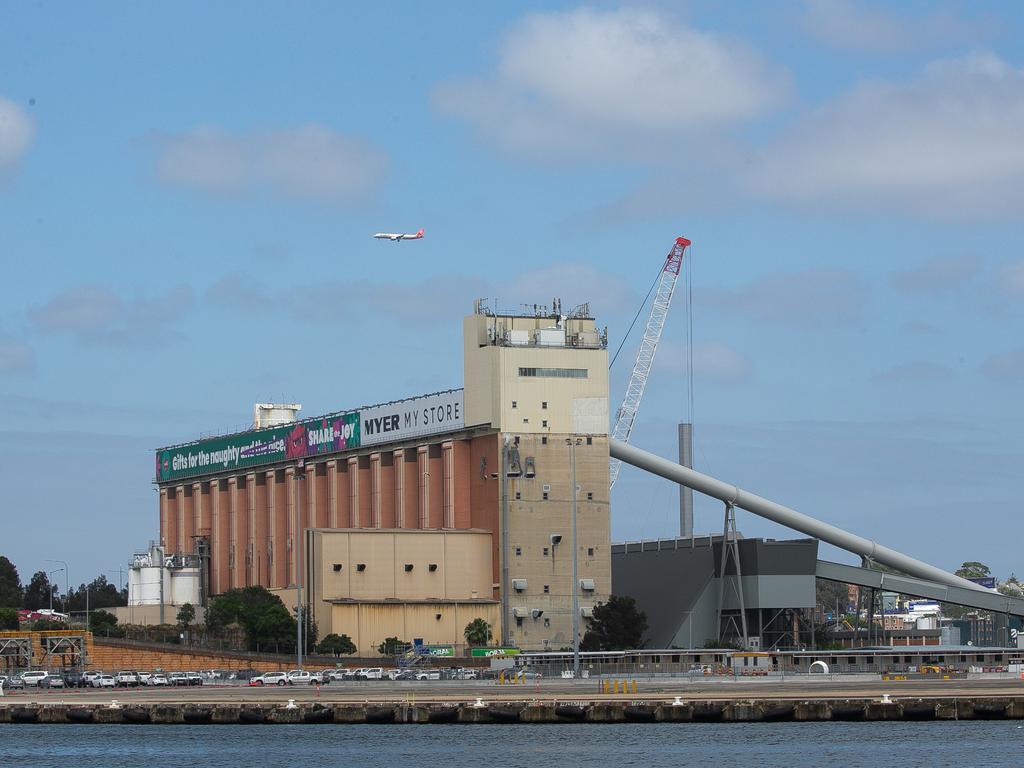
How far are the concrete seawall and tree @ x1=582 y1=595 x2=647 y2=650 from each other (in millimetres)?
75166

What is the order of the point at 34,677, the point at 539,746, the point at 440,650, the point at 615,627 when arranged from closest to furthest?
1. the point at 539,746
2. the point at 34,677
3. the point at 440,650
4. the point at 615,627

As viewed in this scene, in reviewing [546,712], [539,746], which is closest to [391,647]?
[546,712]

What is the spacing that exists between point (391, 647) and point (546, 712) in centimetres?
7935

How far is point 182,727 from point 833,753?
48.2 meters

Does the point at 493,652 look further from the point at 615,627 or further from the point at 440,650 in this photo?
the point at 615,627

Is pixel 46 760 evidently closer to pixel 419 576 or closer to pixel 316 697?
pixel 316 697

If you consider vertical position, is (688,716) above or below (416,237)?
below

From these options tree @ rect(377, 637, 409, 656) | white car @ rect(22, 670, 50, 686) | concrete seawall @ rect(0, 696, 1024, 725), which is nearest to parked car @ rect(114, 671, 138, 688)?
white car @ rect(22, 670, 50, 686)

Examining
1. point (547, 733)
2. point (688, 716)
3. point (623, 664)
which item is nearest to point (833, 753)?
point (688, 716)

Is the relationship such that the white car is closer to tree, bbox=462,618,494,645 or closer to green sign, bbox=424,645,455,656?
green sign, bbox=424,645,455,656

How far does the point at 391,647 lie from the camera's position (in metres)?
191

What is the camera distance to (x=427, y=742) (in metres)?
111

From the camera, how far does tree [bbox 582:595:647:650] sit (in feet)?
634

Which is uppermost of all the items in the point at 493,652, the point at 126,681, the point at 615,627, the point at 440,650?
the point at 615,627
